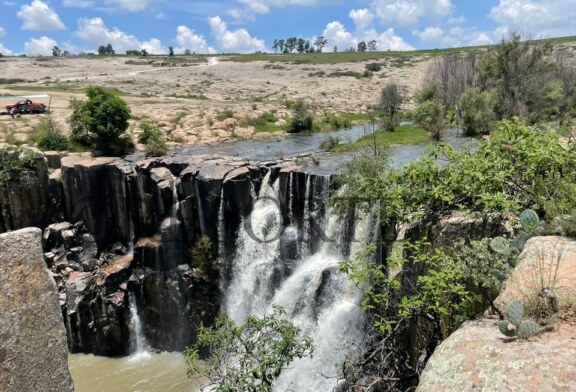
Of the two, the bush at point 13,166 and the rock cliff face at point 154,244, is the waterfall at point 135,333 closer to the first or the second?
the rock cliff face at point 154,244

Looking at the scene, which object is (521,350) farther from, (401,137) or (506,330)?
(401,137)

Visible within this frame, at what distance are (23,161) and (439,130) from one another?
26.2m

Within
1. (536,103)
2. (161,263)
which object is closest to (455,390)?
(161,263)

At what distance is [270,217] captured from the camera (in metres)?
18.0

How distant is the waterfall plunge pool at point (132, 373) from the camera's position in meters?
15.9

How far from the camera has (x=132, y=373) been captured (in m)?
17.1

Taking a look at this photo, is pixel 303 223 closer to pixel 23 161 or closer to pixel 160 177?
pixel 160 177

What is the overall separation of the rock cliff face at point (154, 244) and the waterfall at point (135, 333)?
0.29ft

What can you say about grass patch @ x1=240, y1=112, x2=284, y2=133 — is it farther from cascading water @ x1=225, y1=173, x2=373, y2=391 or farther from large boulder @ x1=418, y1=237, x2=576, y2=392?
large boulder @ x1=418, y1=237, x2=576, y2=392

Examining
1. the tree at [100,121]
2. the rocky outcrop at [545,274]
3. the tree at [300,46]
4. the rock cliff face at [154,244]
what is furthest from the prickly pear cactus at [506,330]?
the tree at [300,46]

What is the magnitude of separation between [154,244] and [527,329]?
17.5m

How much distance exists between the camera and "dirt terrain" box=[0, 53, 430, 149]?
3186cm

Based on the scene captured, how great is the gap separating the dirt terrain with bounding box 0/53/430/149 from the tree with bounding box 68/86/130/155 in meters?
3.54

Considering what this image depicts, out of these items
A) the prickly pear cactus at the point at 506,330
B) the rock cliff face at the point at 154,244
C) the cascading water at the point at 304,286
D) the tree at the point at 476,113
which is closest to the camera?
the prickly pear cactus at the point at 506,330
